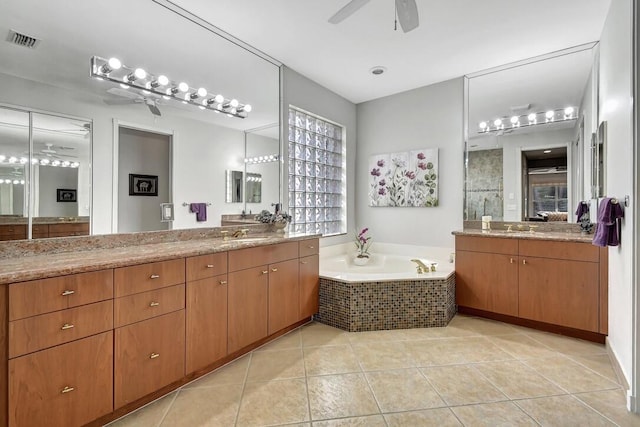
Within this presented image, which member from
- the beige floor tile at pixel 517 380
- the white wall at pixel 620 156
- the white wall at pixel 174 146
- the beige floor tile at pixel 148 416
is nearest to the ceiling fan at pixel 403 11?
the white wall at pixel 620 156

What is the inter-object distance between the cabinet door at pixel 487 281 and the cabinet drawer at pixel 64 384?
3135 millimetres

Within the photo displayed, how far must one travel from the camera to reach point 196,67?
2.66 m

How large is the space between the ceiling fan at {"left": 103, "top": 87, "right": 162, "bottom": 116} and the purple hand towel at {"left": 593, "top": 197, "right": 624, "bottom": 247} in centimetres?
333

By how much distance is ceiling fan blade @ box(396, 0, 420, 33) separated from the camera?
6.03 feet

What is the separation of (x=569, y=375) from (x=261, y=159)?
122 inches

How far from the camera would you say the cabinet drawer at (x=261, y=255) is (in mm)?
2285

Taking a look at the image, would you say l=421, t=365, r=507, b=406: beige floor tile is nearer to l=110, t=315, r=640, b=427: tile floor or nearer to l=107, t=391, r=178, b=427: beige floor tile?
l=110, t=315, r=640, b=427: tile floor

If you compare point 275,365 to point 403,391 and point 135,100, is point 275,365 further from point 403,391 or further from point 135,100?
point 135,100

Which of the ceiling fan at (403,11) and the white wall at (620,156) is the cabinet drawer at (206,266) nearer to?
the ceiling fan at (403,11)

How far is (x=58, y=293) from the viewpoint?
1.40 meters

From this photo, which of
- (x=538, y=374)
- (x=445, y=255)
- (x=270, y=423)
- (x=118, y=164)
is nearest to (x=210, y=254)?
(x=118, y=164)

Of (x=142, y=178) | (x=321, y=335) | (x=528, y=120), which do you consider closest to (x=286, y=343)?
(x=321, y=335)

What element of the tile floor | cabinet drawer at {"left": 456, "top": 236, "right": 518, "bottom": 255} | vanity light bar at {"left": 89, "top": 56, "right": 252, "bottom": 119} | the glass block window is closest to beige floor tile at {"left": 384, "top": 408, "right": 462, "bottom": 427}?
the tile floor

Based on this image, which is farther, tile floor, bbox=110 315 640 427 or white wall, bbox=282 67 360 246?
white wall, bbox=282 67 360 246
